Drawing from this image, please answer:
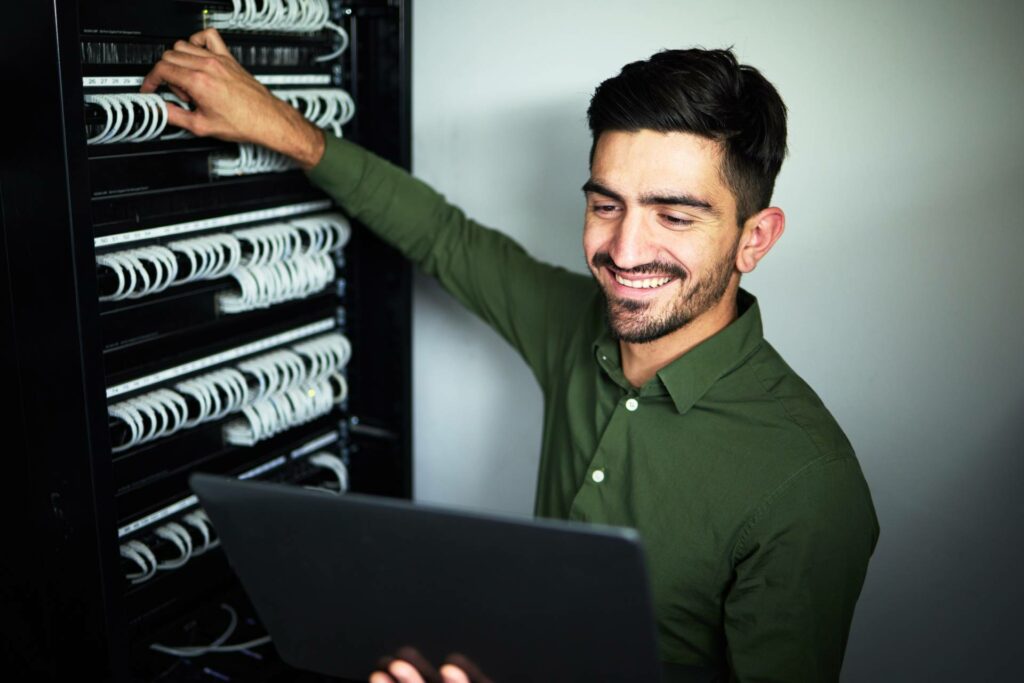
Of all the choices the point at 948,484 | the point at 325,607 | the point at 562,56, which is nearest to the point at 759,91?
the point at 562,56

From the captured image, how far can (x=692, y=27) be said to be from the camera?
1944 mm

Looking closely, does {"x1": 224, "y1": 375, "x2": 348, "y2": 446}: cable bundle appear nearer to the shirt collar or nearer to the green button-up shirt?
the green button-up shirt

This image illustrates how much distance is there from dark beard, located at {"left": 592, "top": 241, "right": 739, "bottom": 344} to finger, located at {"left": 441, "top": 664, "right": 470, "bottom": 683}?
0.64 meters

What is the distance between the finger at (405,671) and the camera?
1.35 m

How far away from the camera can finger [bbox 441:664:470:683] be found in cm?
131

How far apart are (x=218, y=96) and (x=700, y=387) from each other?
921 millimetres

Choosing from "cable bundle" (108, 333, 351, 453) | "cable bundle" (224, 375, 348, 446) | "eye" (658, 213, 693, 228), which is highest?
"eye" (658, 213, 693, 228)

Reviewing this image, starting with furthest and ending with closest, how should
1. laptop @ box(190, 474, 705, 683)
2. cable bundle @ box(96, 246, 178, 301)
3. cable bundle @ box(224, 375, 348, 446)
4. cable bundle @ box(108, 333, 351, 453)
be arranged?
cable bundle @ box(224, 375, 348, 446)
cable bundle @ box(108, 333, 351, 453)
cable bundle @ box(96, 246, 178, 301)
laptop @ box(190, 474, 705, 683)

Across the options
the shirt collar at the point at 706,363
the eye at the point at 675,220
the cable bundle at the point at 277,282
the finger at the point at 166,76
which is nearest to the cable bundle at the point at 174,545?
the cable bundle at the point at 277,282

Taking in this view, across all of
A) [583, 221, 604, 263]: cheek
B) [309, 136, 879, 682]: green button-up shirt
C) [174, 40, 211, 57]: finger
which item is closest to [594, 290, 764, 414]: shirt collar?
[309, 136, 879, 682]: green button-up shirt

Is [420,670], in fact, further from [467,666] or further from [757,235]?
[757,235]

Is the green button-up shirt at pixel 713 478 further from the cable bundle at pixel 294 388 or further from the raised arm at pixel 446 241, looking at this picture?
the cable bundle at pixel 294 388

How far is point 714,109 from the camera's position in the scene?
5.26 feet

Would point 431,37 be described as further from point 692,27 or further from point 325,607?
point 325,607
